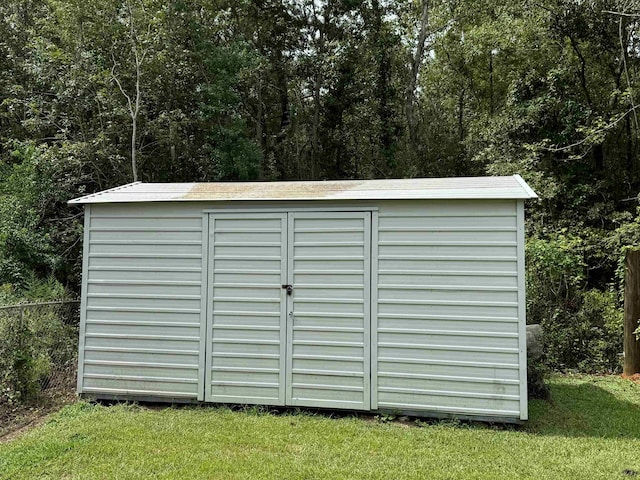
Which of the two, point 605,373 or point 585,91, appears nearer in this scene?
point 605,373

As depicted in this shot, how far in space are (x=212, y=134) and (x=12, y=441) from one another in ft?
27.7

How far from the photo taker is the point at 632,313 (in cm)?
586

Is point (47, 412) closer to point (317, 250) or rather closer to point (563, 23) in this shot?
point (317, 250)

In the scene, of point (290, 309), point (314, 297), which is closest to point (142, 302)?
point (290, 309)

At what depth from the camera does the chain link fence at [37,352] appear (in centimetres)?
422

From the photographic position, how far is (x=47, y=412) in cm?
427

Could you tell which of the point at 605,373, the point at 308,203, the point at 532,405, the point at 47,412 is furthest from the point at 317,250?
the point at 605,373

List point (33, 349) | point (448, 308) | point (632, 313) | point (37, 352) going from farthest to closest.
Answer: point (632, 313) → point (37, 352) → point (33, 349) → point (448, 308)

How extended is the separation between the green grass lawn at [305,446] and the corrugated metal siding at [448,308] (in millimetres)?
264

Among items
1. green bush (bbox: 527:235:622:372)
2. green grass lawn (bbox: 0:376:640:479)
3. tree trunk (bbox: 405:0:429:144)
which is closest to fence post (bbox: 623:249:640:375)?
green bush (bbox: 527:235:622:372)

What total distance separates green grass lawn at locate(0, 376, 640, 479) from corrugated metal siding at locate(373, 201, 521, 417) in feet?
0.86

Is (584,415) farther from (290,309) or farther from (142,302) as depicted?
(142,302)

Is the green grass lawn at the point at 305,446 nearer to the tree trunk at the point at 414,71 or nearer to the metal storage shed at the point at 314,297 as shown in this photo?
the metal storage shed at the point at 314,297

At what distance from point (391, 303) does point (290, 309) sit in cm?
90
